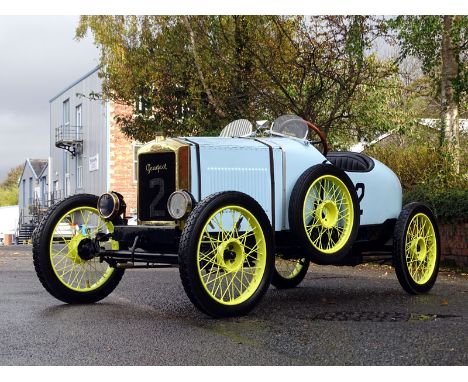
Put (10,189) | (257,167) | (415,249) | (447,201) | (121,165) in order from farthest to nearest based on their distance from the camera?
(10,189) < (121,165) < (447,201) < (415,249) < (257,167)

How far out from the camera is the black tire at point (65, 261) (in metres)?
7.32

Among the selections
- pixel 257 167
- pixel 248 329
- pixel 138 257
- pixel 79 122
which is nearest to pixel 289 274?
pixel 257 167

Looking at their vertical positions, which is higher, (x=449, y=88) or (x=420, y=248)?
(x=449, y=88)

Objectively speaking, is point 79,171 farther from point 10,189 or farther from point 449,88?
point 10,189

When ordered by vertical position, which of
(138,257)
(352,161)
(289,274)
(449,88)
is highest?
(449,88)

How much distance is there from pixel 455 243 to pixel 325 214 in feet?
16.1

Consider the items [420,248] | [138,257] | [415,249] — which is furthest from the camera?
[420,248]

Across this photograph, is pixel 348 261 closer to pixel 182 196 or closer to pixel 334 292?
pixel 334 292

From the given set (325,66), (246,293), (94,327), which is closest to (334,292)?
(246,293)

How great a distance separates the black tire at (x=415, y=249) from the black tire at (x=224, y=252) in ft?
6.53

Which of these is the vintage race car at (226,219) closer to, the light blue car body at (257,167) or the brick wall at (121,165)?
the light blue car body at (257,167)

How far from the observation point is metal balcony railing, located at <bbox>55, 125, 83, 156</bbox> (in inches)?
1607

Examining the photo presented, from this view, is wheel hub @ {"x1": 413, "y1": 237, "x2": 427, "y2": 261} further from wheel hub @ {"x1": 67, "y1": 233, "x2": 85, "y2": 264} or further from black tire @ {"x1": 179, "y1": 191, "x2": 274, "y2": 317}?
wheel hub @ {"x1": 67, "y1": 233, "x2": 85, "y2": 264}

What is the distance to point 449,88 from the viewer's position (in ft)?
49.4
